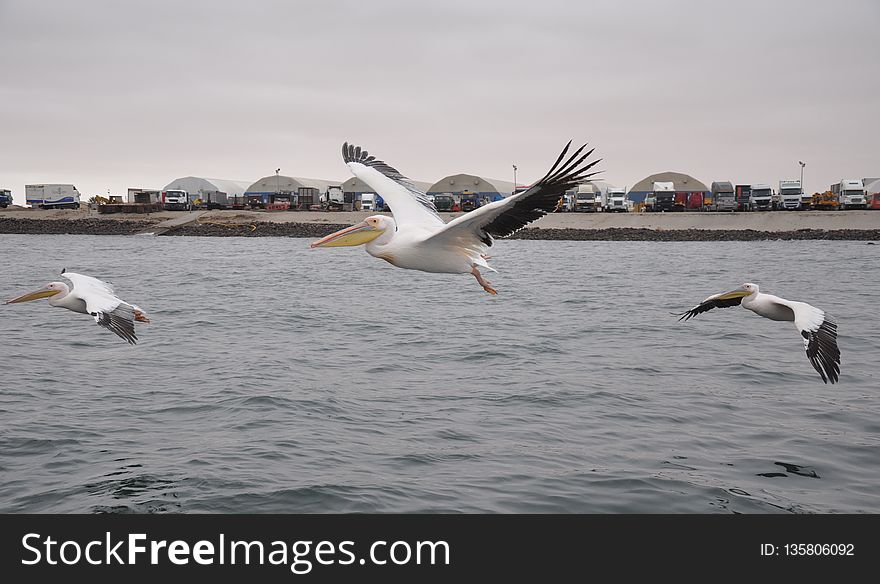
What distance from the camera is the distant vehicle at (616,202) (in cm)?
7675

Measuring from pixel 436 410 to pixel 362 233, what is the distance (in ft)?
20.3

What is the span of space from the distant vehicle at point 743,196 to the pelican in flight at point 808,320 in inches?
2713

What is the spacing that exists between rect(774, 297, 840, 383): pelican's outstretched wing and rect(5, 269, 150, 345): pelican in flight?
20.9ft

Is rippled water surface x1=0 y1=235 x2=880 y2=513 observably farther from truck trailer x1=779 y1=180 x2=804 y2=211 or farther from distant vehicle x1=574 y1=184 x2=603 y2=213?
distant vehicle x1=574 y1=184 x2=603 y2=213

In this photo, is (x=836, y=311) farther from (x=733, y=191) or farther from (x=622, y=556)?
(x=733, y=191)

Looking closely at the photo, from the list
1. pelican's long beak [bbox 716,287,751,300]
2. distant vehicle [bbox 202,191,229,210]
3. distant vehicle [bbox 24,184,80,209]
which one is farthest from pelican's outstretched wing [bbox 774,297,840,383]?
distant vehicle [bbox 24,184,80,209]

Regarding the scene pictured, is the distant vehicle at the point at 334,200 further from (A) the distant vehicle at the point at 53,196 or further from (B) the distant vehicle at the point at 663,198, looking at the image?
(B) the distant vehicle at the point at 663,198

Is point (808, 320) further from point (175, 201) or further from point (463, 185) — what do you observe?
point (463, 185)

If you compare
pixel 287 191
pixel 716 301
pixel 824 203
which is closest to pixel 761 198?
pixel 824 203

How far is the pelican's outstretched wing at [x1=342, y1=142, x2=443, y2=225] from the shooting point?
9391 mm

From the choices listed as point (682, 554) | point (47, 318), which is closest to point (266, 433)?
point (682, 554)

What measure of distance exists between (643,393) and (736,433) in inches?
101

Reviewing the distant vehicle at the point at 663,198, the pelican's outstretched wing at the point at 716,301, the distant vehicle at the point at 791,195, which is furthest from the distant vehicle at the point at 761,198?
the pelican's outstretched wing at the point at 716,301

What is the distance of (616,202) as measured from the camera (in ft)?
252
